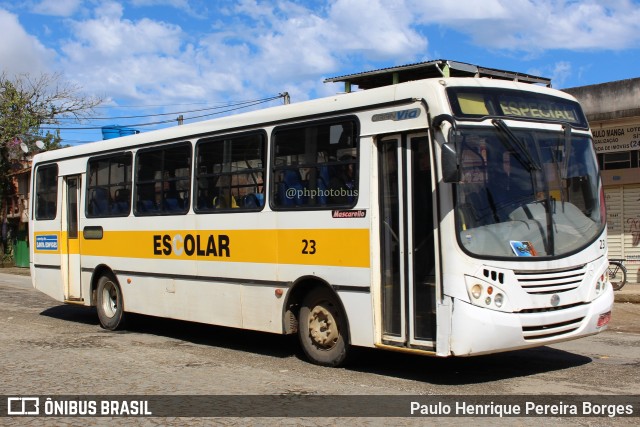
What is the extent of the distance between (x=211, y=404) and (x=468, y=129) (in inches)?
143

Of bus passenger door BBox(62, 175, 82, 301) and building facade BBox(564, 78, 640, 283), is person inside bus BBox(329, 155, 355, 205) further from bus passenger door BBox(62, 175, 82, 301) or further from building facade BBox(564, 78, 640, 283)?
building facade BBox(564, 78, 640, 283)

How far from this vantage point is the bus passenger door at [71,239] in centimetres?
1338

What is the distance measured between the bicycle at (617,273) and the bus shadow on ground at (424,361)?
7.33 metres

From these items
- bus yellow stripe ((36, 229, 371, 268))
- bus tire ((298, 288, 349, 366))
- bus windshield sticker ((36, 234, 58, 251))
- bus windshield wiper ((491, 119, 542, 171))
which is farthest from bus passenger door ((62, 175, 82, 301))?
A: bus windshield wiper ((491, 119, 542, 171))

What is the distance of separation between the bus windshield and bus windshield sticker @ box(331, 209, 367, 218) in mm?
1206

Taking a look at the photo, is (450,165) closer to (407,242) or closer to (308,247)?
(407,242)

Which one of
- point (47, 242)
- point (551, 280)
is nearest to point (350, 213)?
point (551, 280)

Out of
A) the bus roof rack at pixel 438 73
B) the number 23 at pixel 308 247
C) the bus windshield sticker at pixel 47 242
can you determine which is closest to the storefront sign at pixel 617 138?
the bus roof rack at pixel 438 73

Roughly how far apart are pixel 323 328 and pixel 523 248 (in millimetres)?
2614

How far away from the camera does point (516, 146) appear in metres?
7.60

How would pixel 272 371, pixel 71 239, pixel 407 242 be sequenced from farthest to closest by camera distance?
pixel 71 239
pixel 272 371
pixel 407 242

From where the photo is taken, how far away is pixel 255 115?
32.0 feet

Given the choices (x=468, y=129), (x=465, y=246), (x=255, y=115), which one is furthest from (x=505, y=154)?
(x=255, y=115)

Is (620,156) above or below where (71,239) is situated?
above
